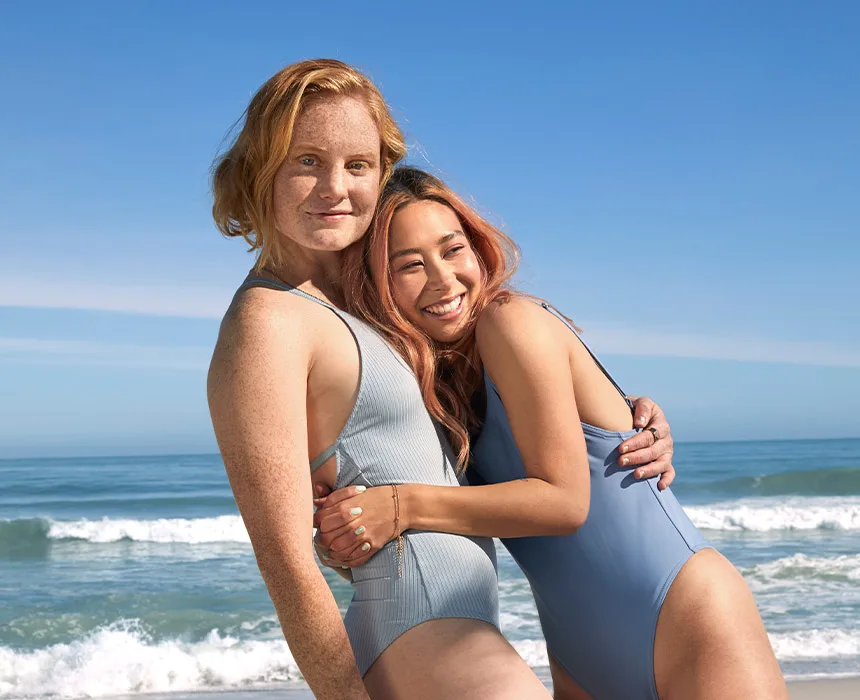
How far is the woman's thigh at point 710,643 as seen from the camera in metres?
2.22

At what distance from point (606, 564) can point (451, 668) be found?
549mm

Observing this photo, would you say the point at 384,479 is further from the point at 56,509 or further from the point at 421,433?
the point at 56,509

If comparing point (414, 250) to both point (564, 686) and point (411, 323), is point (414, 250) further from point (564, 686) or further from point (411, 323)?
point (564, 686)

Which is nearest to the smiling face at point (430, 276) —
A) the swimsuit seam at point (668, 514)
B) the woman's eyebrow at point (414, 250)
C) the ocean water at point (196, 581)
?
the woman's eyebrow at point (414, 250)

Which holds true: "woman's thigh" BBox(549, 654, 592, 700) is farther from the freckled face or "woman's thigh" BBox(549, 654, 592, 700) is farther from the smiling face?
the freckled face

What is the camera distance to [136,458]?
26000mm

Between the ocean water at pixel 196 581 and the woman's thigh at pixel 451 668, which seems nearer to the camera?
the woman's thigh at pixel 451 668

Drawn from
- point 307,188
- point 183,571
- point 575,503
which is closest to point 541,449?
point 575,503

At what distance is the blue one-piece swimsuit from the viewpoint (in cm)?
237

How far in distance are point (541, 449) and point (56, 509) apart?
17158mm

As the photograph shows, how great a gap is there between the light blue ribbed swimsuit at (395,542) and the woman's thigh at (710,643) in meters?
0.46

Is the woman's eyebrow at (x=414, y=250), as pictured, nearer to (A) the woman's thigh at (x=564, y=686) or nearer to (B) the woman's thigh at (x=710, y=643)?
(B) the woman's thigh at (x=710, y=643)

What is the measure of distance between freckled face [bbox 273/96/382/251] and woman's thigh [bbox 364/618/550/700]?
109 centimetres

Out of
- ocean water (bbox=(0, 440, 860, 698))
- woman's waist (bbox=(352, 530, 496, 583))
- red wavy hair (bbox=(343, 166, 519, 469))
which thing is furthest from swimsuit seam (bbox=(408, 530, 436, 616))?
ocean water (bbox=(0, 440, 860, 698))
